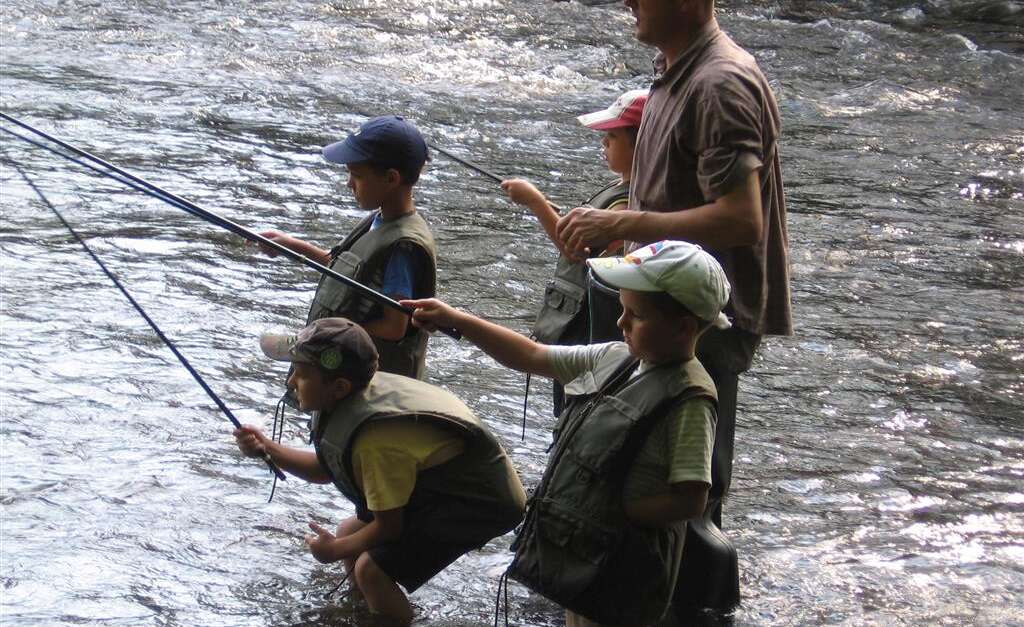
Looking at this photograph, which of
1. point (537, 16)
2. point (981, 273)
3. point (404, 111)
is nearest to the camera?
point (981, 273)

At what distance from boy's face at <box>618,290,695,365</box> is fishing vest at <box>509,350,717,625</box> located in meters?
0.03

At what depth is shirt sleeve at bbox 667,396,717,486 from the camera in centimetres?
304

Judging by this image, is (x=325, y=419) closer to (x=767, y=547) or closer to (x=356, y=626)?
(x=356, y=626)

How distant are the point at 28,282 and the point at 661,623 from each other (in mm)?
4155

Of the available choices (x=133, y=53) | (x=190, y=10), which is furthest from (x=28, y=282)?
(x=190, y=10)

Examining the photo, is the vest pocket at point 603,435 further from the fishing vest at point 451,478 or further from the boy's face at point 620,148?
the boy's face at point 620,148

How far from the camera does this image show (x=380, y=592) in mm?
3705

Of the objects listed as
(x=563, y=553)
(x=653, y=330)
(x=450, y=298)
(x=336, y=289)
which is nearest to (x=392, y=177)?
(x=336, y=289)

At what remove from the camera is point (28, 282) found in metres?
6.83

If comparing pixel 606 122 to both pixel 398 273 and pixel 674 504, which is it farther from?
pixel 674 504

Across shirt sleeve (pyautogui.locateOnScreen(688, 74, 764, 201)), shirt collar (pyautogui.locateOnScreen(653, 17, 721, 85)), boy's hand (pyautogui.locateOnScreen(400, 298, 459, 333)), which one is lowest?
boy's hand (pyautogui.locateOnScreen(400, 298, 459, 333))

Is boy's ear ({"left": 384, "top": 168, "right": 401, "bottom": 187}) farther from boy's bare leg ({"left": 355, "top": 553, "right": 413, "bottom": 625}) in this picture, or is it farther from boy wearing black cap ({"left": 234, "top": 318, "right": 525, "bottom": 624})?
boy's bare leg ({"left": 355, "top": 553, "right": 413, "bottom": 625})

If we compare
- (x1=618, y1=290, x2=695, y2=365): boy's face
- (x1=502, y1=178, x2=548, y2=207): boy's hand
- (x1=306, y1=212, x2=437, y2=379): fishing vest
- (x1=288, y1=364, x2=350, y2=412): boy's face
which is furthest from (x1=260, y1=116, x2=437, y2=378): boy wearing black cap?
(x1=618, y1=290, x2=695, y2=365): boy's face

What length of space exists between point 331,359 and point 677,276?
0.94 metres
